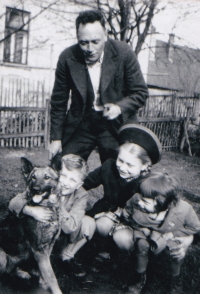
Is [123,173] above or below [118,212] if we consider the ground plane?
above

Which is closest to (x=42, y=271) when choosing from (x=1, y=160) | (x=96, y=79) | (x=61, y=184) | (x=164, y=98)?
(x=61, y=184)

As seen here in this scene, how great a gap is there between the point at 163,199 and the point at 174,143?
8.61m

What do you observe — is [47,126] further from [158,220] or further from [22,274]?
[158,220]

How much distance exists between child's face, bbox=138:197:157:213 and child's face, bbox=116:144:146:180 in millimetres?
263

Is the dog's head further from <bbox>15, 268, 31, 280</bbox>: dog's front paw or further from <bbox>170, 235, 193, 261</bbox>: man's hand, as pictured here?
<bbox>170, 235, 193, 261</bbox>: man's hand

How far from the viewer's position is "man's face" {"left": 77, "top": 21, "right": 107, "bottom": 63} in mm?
2797

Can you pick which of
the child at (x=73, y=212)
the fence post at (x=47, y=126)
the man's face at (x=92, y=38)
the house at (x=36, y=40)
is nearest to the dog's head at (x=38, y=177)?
the child at (x=73, y=212)

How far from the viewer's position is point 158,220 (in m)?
2.64

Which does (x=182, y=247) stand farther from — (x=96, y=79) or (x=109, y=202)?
(x=96, y=79)

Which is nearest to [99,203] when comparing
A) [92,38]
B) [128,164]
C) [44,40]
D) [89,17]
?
[128,164]

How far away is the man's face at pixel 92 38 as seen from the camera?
280 cm

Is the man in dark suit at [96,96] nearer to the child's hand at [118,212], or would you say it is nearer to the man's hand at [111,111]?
the man's hand at [111,111]

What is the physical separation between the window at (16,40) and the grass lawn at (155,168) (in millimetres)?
6260

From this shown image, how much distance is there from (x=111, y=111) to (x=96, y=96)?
389 mm
